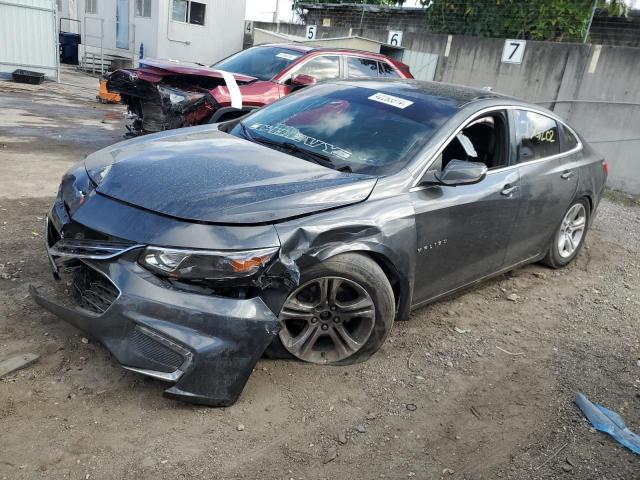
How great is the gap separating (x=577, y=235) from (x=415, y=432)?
3454mm

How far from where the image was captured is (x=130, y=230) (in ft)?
8.77

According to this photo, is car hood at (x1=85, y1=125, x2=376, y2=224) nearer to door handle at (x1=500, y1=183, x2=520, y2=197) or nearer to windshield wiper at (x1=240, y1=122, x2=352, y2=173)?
windshield wiper at (x1=240, y1=122, x2=352, y2=173)

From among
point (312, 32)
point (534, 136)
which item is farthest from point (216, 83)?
point (312, 32)

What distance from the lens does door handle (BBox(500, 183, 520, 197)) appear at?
3945 mm

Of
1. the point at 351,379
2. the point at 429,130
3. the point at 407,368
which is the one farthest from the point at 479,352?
the point at 429,130

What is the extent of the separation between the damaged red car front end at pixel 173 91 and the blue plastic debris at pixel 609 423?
5.13 metres

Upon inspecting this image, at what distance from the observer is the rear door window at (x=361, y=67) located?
8383 millimetres

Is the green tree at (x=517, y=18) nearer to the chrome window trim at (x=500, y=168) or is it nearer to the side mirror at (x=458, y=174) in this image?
the chrome window trim at (x=500, y=168)

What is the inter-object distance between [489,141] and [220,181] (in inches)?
87.9

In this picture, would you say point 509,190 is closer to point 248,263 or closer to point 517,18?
point 248,263

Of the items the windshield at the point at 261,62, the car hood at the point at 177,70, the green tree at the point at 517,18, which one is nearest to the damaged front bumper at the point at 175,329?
the car hood at the point at 177,70

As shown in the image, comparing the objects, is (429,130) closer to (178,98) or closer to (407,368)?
(407,368)

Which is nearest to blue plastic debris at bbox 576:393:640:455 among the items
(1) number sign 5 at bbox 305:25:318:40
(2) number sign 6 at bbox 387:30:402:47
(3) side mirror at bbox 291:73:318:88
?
(3) side mirror at bbox 291:73:318:88

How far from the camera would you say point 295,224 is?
2.82 m
